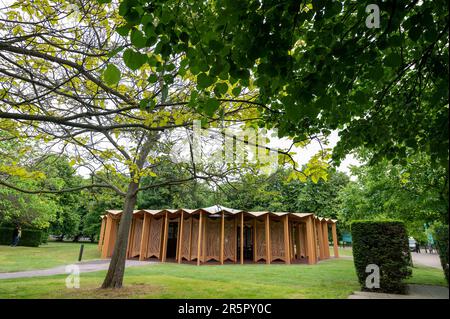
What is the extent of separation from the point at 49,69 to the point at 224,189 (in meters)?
4.17

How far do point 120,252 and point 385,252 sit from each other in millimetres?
7224

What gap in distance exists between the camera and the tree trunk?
766 centimetres

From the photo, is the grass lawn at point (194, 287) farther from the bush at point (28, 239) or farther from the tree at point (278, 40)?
the bush at point (28, 239)

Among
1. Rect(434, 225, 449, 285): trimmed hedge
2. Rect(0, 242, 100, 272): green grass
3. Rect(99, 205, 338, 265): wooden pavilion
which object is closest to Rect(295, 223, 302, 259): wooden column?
Rect(99, 205, 338, 265): wooden pavilion

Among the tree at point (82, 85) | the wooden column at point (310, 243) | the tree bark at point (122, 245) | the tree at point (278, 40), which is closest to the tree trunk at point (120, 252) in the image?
the tree bark at point (122, 245)

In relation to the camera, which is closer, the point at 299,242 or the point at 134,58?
the point at 134,58

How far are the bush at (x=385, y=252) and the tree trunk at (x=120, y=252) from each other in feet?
21.6

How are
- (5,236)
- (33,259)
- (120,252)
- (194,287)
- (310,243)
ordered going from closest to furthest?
(120,252)
(194,287)
(33,259)
(310,243)
(5,236)

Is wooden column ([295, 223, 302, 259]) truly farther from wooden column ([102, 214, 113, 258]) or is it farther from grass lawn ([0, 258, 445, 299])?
wooden column ([102, 214, 113, 258])

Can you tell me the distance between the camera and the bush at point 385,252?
698 cm

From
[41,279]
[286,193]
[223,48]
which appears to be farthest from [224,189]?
[286,193]

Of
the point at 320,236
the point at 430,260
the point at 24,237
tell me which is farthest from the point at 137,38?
the point at 24,237

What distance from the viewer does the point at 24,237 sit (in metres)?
23.9

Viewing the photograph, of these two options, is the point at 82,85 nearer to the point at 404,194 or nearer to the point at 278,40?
the point at 278,40
